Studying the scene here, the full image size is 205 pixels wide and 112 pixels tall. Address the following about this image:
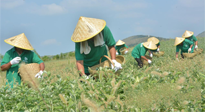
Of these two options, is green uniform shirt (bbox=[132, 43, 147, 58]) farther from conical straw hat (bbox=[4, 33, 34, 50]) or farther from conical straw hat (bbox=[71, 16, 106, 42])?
conical straw hat (bbox=[71, 16, 106, 42])

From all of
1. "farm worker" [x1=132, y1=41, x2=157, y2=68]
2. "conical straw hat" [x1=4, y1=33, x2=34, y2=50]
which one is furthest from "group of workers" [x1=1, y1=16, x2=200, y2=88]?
"farm worker" [x1=132, y1=41, x2=157, y2=68]

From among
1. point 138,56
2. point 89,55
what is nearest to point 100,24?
point 89,55

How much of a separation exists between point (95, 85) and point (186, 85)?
820 millimetres

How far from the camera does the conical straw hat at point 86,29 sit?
260 cm

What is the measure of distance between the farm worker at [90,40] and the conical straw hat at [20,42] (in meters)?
1.35

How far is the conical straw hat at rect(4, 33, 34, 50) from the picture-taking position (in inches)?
144

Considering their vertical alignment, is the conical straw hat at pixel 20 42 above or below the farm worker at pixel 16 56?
above

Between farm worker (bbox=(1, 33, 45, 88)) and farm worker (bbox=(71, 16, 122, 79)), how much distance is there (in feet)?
3.85

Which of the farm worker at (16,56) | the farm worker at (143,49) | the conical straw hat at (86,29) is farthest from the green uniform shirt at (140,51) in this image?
the conical straw hat at (86,29)

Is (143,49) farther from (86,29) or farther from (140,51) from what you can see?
(86,29)

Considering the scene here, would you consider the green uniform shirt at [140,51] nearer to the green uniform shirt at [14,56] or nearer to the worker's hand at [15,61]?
the green uniform shirt at [14,56]

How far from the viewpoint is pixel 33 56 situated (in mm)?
3959

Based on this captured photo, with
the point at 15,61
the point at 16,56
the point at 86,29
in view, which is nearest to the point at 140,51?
the point at 16,56

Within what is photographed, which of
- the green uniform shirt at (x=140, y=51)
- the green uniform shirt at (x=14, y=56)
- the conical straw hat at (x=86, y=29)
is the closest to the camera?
the conical straw hat at (x=86, y=29)
